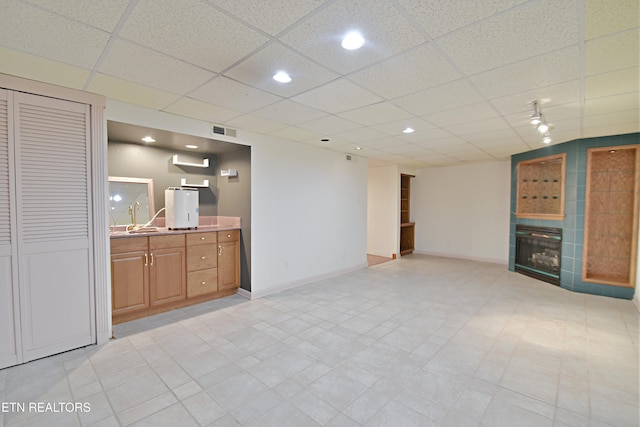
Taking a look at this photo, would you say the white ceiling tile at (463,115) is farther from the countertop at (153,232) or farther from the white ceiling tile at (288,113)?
the countertop at (153,232)

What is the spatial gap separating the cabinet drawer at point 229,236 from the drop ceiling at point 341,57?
1.71 m

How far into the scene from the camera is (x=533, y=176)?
5934mm

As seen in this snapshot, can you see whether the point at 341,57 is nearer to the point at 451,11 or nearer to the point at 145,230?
the point at 451,11

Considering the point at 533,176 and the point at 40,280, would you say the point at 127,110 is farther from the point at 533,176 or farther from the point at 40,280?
the point at 533,176

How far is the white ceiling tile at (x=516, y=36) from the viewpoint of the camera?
1580 millimetres

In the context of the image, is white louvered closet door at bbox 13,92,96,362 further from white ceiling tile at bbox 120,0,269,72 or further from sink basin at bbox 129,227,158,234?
white ceiling tile at bbox 120,0,269,72

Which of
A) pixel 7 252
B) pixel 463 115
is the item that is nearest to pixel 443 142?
pixel 463 115

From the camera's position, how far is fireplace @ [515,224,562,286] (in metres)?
5.15

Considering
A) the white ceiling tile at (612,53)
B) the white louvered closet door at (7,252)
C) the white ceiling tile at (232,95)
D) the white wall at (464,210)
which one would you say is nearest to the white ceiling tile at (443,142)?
the white ceiling tile at (612,53)

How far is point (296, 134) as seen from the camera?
4.38m

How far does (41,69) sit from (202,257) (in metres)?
2.60

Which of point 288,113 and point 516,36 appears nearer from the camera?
point 516,36

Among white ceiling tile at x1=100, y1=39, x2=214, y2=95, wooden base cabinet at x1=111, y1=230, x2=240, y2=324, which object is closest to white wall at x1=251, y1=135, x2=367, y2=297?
wooden base cabinet at x1=111, y1=230, x2=240, y2=324

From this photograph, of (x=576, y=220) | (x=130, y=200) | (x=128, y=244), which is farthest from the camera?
(x=576, y=220)
